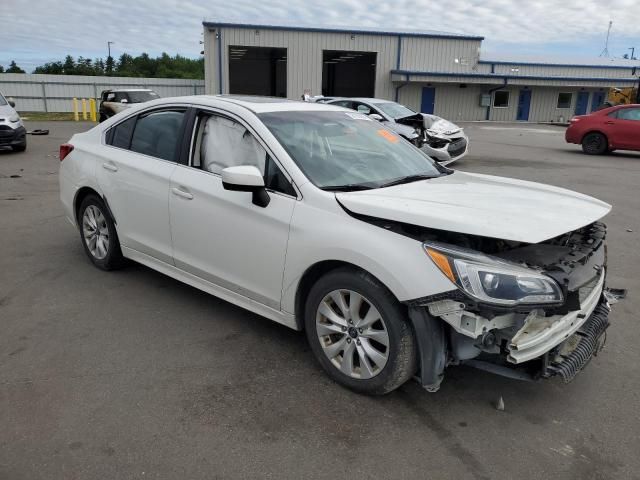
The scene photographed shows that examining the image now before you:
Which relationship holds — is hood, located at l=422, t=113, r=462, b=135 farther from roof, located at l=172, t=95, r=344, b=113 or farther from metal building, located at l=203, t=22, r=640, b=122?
metal building, located at l=203, t=22, r=640, b=122

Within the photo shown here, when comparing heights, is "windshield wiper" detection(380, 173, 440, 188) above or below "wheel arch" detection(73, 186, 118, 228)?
above

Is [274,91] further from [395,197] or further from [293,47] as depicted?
[395,197]

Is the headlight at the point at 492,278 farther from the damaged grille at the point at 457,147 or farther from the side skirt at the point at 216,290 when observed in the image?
the damaged grille at the point at 457,147

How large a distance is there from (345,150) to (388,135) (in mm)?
684

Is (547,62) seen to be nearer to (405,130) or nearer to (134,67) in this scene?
(405,130)

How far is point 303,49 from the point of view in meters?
36.3

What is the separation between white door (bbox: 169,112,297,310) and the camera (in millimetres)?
3477

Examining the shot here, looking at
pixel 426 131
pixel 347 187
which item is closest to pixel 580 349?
pixel 347 187

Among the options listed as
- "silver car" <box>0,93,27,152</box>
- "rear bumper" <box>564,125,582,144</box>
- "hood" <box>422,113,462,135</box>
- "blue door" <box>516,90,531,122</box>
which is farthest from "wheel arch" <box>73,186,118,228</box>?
"blue door" <box>516,90,531,122</box>

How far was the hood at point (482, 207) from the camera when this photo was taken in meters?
2.76

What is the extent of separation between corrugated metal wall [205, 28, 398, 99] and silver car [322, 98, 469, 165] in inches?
889

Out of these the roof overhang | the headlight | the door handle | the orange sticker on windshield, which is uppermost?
the roof overhang

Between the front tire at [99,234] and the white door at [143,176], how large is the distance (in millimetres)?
190

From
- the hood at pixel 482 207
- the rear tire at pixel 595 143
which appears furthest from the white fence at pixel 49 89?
the hood at pixel 482 207
